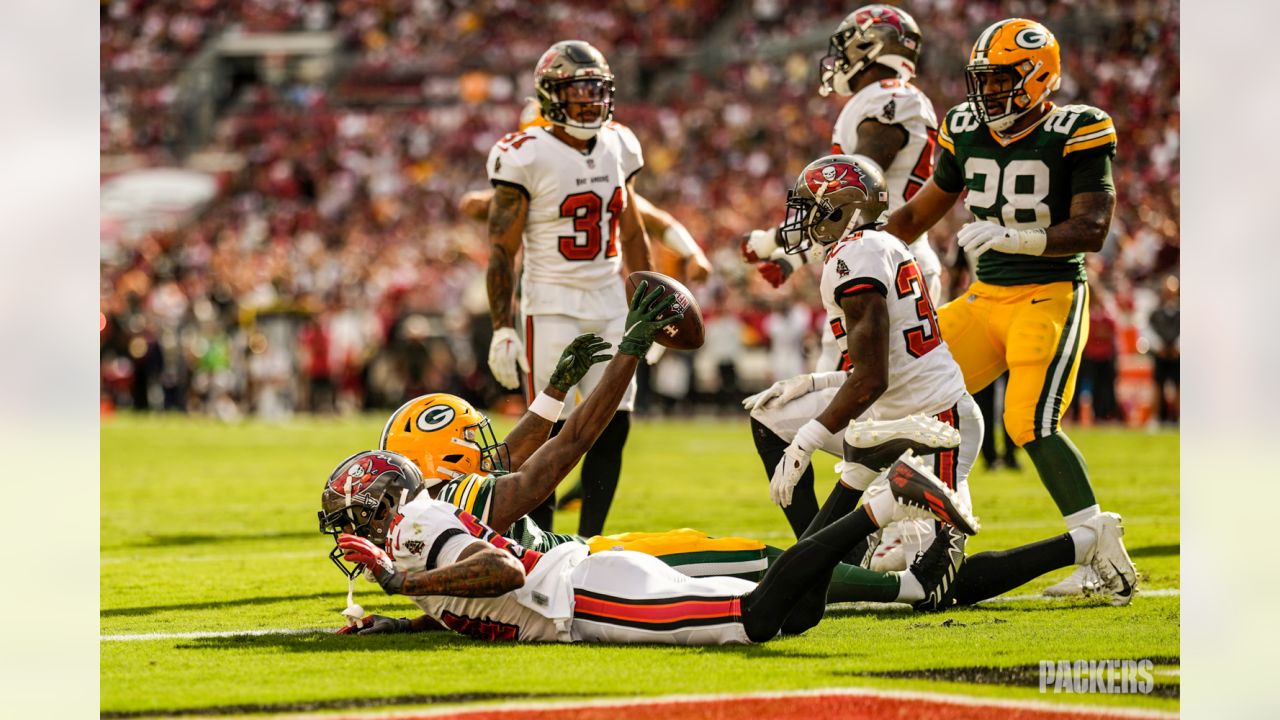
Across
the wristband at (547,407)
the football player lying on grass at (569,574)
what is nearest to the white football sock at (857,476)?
the football player lying on grass at (569,574)

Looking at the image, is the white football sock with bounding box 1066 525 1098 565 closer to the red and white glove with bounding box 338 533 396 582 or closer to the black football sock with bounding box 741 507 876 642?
the black football sock with bounding box 741 507 876 642

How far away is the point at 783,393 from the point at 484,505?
1.29m

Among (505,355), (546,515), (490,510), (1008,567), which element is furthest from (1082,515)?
(505,355)

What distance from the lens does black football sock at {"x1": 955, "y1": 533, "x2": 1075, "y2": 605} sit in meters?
5.49

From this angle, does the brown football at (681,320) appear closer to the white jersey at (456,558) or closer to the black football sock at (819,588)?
the black football sock at (819,588)

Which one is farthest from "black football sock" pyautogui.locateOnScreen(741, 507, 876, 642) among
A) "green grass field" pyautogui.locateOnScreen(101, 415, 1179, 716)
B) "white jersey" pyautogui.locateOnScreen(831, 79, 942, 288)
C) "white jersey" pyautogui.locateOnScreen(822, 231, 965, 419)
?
"white jersey" pyautogui.locateOnScreen(831, 79, 942, 288)

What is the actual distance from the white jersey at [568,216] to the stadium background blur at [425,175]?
6624mm

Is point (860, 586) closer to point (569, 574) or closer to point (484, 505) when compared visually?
point (569, 574)

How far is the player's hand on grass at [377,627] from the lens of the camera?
5.42 meters

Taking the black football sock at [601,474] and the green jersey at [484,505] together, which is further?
the black football sock at [601,474]

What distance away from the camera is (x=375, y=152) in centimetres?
2922
